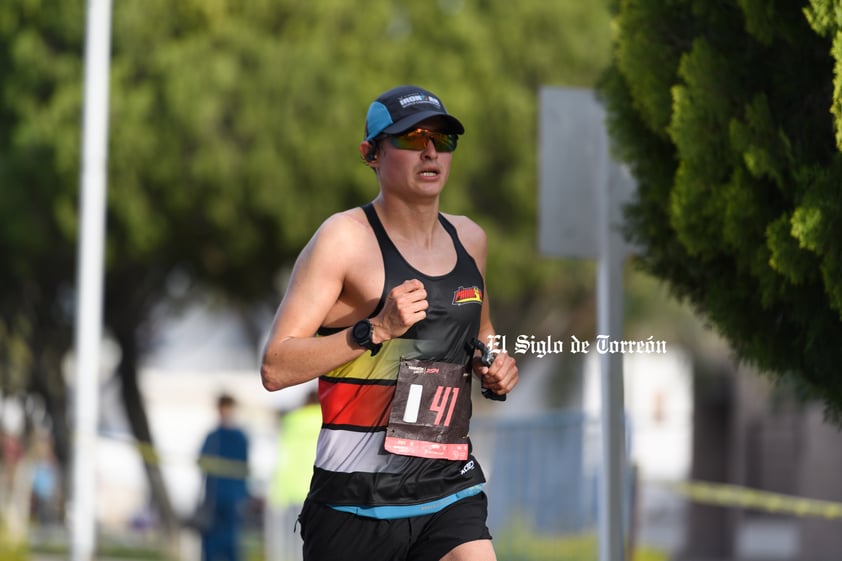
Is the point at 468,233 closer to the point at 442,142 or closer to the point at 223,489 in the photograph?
the point at 442,142

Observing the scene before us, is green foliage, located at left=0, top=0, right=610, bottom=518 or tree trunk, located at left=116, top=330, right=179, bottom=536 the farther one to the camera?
tree trunk, located at left=116, top=330, right=179, bottom=536

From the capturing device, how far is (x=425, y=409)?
4406 millimetres

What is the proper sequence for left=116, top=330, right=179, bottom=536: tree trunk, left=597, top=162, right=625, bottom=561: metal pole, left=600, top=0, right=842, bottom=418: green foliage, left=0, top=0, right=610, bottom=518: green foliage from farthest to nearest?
left=116, top=330, right=179, bottom=536: tree trunk < left=0, top=0, right=610, bottom=518: green foliage < left=597, top=162, right=625, bottom=561: metal pole < left=600, top=0, right=842, bottom=418: green foliage

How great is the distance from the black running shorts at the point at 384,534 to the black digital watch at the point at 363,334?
53 centimetres

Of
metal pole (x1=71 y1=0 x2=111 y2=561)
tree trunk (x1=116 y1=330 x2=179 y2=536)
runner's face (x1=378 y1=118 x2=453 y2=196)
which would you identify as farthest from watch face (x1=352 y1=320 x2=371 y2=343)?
tree trunk (x1=116 y1=330 x2=179 y2=536)

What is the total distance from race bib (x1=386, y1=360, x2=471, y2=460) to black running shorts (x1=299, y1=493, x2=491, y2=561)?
191mm

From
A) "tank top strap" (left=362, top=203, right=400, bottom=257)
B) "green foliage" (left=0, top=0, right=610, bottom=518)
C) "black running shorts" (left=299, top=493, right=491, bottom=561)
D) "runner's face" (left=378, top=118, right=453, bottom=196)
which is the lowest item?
"black running shorts" (left=299, top=493, right=491, bottom=561)

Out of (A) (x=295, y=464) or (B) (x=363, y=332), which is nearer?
(B) (x=363, y=332)

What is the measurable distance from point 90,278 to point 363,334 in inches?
381

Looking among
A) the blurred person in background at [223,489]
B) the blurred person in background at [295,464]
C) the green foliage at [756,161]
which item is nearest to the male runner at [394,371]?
the green foliage at [756,161]

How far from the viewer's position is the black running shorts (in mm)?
4391

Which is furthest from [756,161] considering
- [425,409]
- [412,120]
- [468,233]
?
[425,409]

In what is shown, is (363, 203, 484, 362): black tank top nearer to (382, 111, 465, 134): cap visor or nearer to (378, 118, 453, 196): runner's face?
(378, 118, 453, 196): runner's face

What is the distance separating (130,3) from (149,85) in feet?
3.72
